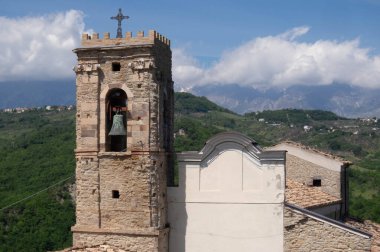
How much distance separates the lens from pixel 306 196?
22.8 meters

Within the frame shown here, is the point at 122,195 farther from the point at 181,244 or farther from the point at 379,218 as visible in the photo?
the point at 379,218

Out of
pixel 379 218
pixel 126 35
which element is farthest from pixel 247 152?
pixel 379 218

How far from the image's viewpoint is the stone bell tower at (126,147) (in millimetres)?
19672

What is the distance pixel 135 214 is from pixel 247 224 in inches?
147

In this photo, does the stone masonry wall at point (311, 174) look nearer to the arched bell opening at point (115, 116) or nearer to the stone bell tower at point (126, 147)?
the stone bell tower at point (126, 147)

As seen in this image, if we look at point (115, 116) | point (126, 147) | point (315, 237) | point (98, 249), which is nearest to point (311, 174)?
point (315, 237)

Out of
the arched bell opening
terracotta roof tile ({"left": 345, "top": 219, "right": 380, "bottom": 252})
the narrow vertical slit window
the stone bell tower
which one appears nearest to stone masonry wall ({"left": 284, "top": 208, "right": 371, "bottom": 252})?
the stone bell tower

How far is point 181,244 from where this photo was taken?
813 inches

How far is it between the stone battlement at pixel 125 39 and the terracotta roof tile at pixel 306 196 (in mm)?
7316

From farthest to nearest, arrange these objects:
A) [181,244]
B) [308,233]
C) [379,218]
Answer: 1. [379,218]
2. [181,244]
3. [308,233]

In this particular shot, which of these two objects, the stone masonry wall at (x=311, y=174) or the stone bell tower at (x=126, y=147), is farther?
the stone masonry wall at (x=311, y=174)

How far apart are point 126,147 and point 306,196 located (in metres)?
7.24

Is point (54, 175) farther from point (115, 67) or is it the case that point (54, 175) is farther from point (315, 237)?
→ point (315, 237)

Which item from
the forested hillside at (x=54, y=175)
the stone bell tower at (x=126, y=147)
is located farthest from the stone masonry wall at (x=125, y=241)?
the forested hillside at (x=54, y=175)
